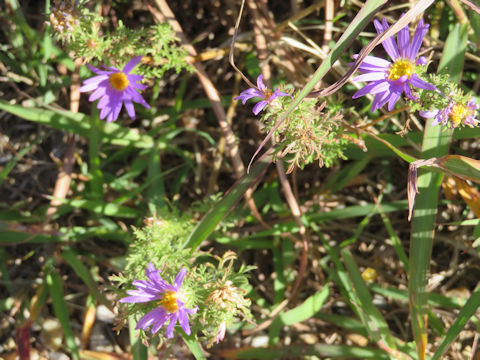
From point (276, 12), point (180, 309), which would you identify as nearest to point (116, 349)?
point (180, 309)

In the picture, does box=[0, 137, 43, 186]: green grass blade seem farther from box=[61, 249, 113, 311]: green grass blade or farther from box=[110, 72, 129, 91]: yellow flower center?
box=[110, 72, 129, 91]: yellow flower center

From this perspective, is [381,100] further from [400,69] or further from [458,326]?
[458,326]

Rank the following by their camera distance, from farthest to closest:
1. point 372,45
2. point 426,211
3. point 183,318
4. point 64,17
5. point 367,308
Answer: point 367,308
point 426,211
point 64,17
point 183,318
point 372,45

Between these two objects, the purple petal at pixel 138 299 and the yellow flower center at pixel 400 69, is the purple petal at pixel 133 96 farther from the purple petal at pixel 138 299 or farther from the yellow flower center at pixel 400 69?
the yellow flower center at pixel 400 69

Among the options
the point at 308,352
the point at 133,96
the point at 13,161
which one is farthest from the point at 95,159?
the point at 308,352

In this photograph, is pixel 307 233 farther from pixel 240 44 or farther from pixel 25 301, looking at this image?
pixel 25 301

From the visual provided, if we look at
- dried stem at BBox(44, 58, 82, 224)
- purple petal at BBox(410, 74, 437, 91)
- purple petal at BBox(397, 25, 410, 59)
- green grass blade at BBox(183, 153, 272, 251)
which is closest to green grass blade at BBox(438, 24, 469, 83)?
purple petal at BBox(397, 25, 410, 59)
